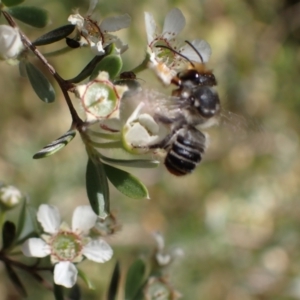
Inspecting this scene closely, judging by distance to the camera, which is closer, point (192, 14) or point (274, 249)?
point (274, 249)

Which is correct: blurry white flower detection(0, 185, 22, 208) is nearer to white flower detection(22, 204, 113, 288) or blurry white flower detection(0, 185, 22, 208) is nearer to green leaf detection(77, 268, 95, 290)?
white flower detection(22, 204, 113, 288)

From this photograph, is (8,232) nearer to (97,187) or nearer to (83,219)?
A: (83,219)

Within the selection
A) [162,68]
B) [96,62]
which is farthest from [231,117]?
[96,62]

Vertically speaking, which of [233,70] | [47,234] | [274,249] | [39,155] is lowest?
[274,249]

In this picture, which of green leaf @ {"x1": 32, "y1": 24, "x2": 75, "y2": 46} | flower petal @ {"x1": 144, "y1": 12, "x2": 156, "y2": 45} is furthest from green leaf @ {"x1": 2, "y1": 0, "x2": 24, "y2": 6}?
flower petal @ {"x1": 144, "y1": 12, "x2": 156, "y2": 45}

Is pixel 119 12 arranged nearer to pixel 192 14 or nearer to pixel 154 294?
pixel 192 14

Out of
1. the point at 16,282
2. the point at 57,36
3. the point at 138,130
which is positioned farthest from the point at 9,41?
the point at 16,282
